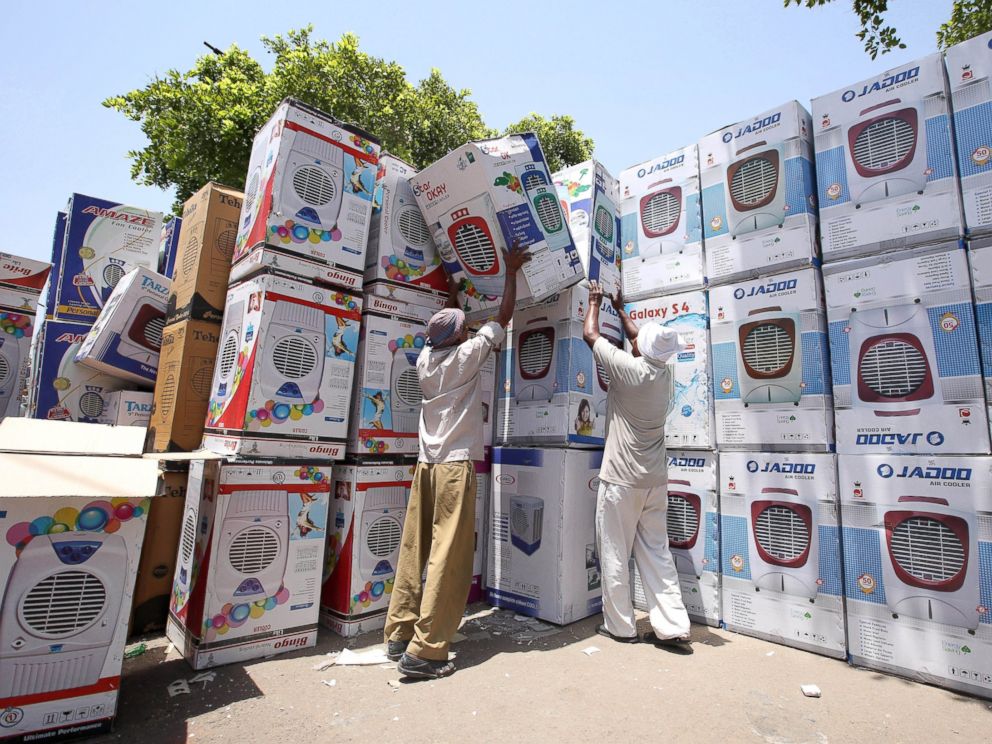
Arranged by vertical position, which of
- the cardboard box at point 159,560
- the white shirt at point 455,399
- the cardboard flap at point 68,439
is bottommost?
the cardboard box at point 159,560

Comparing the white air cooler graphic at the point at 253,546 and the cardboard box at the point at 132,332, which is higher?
the cardboard box at the point at 132,332

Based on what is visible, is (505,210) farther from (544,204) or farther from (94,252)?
(94,252)

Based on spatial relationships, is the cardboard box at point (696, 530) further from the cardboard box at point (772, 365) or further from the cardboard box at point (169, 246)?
the cardboard box at point (169, 246)

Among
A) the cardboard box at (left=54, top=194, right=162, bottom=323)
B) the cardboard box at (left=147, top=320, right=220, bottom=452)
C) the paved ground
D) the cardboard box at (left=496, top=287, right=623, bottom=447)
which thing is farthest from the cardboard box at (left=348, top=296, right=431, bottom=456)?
the cardboard box at (left=54, top=194, right=162, bottom=323)

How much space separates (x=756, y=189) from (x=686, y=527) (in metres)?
2.46

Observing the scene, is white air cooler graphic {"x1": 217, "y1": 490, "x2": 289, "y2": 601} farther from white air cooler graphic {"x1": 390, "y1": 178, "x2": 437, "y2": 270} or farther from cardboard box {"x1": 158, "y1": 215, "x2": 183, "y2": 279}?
cardboard box {"x1": 158, "y1": 215, "x2": 183, "y2": 279}

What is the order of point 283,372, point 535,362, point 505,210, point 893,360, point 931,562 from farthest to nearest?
point 535,362
point 505,210
point 283,372
point 893,360
point 931,562

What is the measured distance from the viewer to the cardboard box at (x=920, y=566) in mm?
2686

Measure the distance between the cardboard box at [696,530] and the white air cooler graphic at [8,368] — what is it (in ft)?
18.1

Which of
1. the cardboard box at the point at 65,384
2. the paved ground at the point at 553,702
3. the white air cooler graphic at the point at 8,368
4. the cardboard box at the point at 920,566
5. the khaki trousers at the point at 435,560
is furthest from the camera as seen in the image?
the white air cooler graphic at the point at 8,368

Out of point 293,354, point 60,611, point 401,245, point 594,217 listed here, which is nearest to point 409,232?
point 401,245

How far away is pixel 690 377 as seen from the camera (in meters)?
3.97

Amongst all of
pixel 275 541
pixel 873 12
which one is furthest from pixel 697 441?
pixel 873 12

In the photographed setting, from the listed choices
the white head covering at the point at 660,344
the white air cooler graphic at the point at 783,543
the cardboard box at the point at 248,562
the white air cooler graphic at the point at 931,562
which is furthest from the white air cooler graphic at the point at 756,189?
the cardboard box at the point at 248,562
